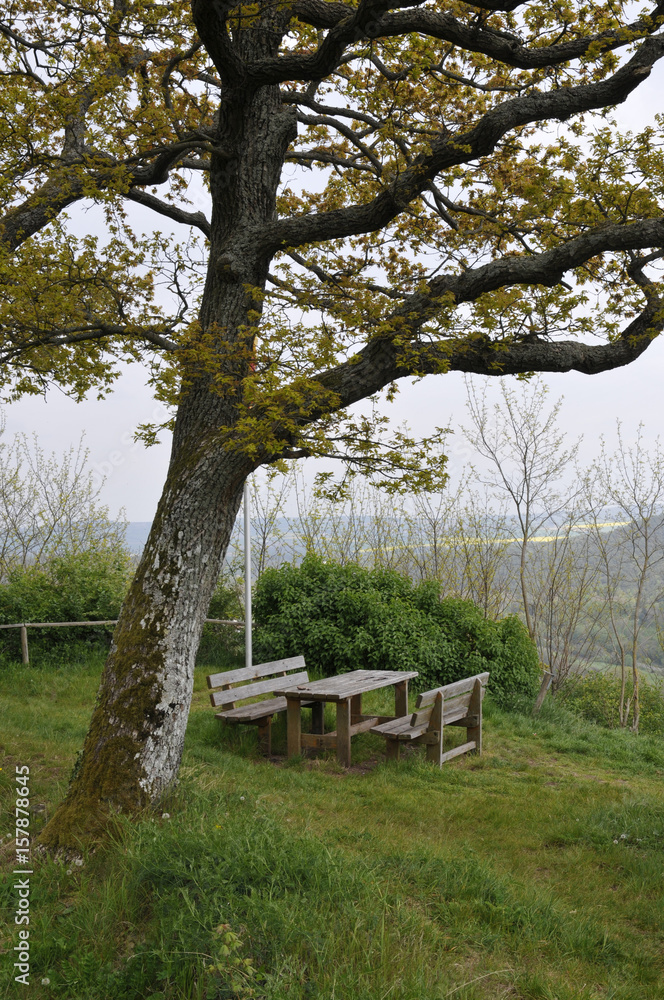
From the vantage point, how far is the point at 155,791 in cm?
466

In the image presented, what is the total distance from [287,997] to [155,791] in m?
2.19

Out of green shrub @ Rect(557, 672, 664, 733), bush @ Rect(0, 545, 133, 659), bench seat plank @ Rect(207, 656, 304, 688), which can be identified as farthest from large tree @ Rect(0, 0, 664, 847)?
green shrub @ Rect(557, 672, 664, 733)

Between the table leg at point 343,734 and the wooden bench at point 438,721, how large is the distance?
0.25 metres

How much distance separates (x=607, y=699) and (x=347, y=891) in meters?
10.9

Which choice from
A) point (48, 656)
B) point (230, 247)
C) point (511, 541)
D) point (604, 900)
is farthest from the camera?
point (511, 541)

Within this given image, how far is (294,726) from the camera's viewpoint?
22.7 feet

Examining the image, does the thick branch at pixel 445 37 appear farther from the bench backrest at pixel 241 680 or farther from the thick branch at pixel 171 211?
the bench backrest at pixel 241 680

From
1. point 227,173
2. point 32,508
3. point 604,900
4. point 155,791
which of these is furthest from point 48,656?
point 604,900

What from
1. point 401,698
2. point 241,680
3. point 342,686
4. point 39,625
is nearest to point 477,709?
point 401,698

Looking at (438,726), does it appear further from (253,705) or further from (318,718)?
(253,705)

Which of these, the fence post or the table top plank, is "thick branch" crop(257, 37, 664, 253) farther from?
the fence post

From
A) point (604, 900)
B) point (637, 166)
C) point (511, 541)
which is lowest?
point (604, 900)

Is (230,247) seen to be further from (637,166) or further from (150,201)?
(637,166)

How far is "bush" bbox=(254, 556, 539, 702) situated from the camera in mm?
9625
